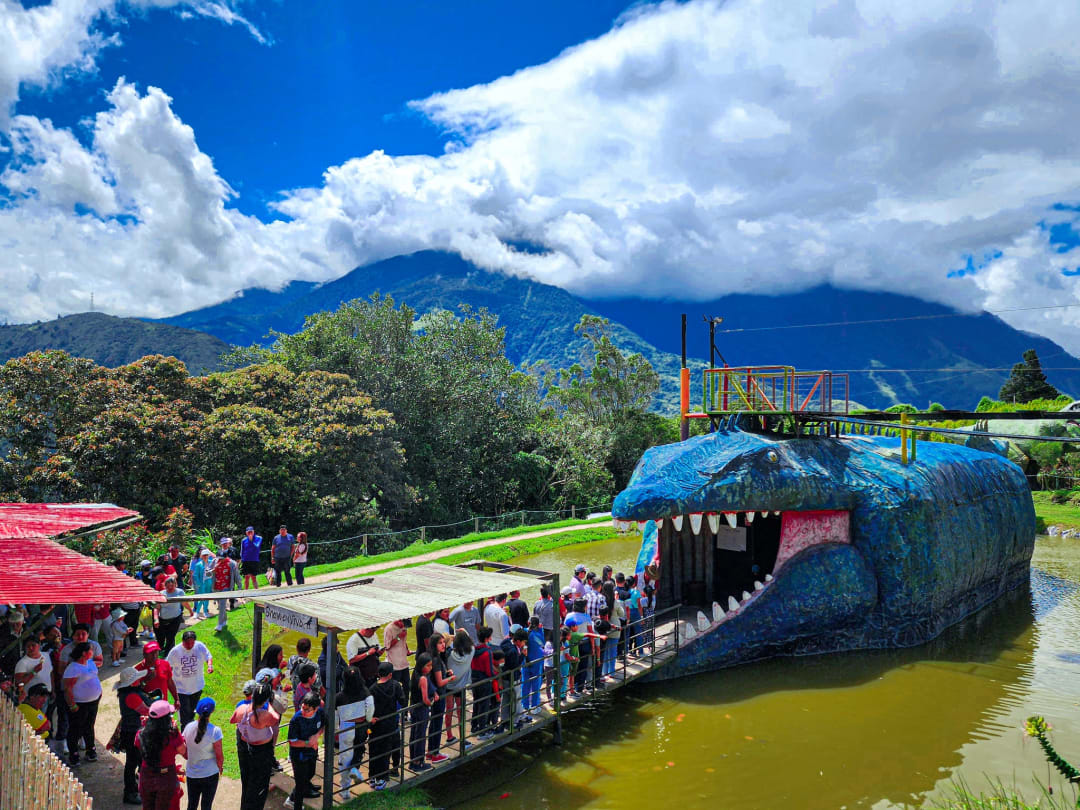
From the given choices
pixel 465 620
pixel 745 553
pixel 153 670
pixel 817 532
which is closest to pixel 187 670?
pixel 153 670

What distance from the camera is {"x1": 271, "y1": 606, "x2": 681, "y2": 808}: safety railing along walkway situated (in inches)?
289

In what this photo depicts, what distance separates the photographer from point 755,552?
14.4m

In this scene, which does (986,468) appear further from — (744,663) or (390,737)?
(390,737)

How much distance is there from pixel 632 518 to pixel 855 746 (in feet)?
13.4

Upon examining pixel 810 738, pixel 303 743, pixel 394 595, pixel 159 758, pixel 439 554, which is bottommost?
pixel 810 738

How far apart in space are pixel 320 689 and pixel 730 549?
9276 millimetres

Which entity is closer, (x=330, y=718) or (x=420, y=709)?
(x=330, y=718)

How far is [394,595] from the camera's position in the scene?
8266mm

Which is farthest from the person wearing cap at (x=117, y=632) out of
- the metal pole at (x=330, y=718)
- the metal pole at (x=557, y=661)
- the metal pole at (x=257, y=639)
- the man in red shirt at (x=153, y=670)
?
the metal pole at (x=557, y=661)

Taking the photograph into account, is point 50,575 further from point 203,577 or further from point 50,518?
point 203,577

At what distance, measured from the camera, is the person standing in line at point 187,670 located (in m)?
7.95

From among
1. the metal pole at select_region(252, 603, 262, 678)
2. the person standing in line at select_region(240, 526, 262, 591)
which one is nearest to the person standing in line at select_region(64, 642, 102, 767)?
the metal pole at select_region(252, 603, 262, 678)

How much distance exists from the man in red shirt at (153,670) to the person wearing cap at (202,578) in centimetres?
560

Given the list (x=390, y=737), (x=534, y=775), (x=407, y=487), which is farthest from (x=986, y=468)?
(x=407, y=487)
